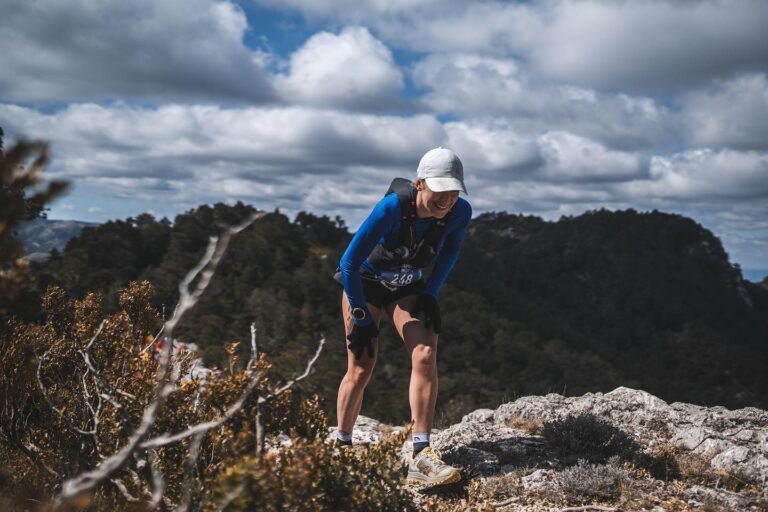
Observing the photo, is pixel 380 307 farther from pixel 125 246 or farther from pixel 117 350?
pixel 125 246

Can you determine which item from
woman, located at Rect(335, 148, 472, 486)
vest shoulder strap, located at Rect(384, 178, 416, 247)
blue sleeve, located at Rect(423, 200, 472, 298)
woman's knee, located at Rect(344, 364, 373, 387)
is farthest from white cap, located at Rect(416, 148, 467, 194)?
woman's knee, located at Rect(344, 364, 373, 387)

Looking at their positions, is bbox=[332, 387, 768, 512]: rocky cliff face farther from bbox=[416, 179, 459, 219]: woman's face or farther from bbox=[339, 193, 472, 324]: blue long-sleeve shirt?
bbox=[416, 179, 459, 219]: woman's face

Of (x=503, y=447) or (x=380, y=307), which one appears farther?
(x=503, y=447)

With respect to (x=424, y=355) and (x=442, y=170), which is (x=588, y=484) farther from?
(x=442, y=170)

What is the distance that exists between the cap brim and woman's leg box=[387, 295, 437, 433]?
0.87 meters

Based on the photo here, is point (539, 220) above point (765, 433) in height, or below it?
above

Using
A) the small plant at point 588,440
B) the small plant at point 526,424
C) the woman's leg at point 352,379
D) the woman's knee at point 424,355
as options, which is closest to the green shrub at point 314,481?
the woman's knee at point 424,355

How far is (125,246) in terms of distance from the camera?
4869 centimetres

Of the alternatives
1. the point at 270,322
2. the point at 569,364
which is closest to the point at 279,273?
the point at 270,322

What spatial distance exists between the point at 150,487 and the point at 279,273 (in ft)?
→ 157

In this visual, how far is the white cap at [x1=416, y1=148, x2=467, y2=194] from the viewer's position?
11.6 ft

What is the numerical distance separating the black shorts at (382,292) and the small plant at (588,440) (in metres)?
1.68

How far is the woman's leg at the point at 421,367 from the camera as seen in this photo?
378cm

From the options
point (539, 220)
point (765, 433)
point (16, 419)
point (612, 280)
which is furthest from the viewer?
point (539, 220)
